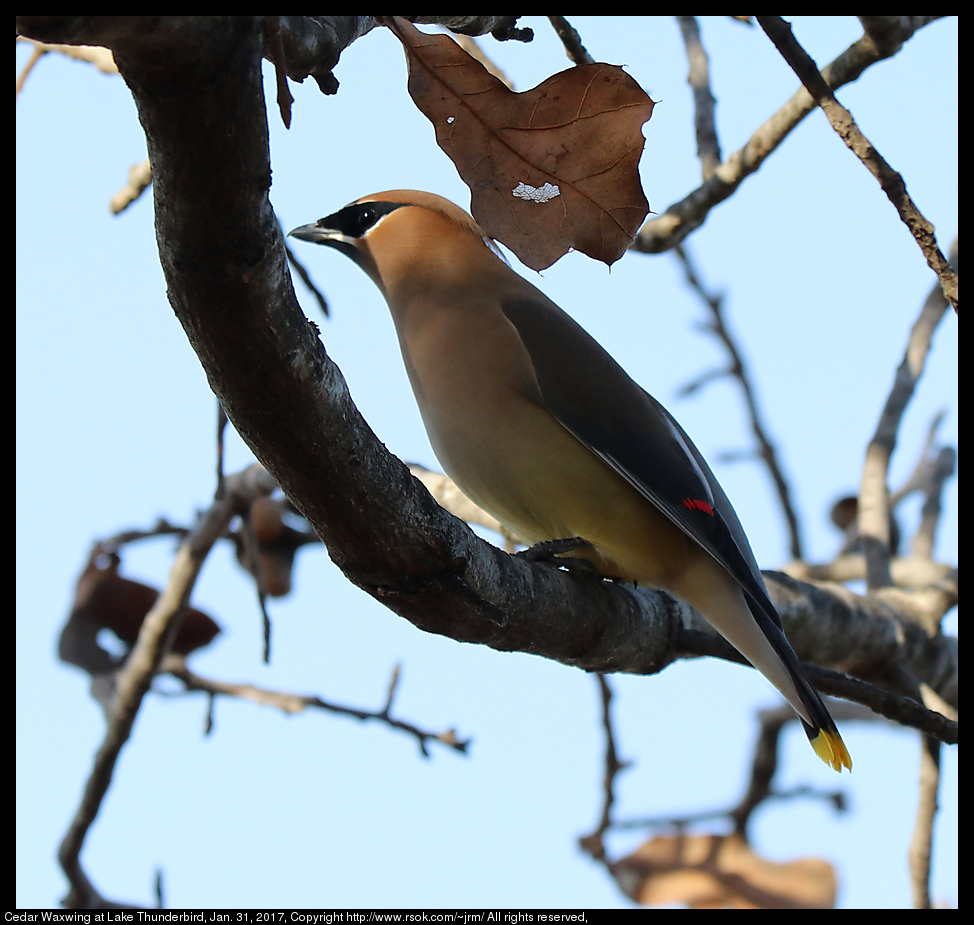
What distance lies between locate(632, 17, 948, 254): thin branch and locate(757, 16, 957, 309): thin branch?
60.6 inches

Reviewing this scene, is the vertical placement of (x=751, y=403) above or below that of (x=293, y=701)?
above

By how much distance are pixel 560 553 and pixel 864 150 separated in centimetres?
137

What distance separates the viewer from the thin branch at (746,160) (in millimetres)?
3172

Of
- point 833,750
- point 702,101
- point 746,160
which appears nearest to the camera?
point 833,750

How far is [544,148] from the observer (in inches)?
71.9

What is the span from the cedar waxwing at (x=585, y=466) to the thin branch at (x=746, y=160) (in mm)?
647

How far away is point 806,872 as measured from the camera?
3.71m

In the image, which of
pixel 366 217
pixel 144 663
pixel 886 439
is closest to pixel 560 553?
pixel 366 217

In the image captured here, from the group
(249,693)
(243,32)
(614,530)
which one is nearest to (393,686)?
(249,693)

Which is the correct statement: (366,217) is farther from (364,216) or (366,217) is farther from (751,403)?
(751,403)

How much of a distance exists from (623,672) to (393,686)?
0.78m

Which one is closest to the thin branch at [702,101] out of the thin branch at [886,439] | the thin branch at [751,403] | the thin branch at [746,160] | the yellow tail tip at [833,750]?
the thin branch at [746,160]

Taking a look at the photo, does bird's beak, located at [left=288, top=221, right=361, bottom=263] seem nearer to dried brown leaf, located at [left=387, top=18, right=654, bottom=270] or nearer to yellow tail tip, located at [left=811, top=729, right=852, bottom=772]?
dried brown leaf, located at [left=387, top=18, right=654, bottom=270]
